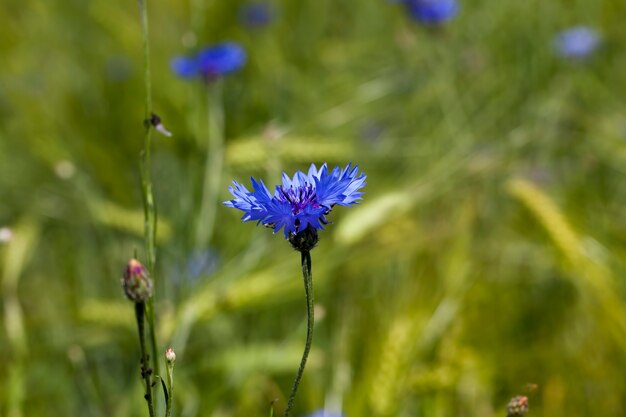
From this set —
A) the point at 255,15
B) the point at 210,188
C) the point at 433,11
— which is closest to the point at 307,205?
the point at 210,188

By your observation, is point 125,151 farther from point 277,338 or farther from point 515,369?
point 515,369

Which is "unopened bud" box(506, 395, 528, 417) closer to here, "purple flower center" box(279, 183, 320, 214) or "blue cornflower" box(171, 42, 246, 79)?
"purple flower center" box(279, 183, 320, 214)

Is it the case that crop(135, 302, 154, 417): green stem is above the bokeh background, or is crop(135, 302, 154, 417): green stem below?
below

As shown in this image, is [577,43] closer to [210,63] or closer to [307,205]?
[210,63]

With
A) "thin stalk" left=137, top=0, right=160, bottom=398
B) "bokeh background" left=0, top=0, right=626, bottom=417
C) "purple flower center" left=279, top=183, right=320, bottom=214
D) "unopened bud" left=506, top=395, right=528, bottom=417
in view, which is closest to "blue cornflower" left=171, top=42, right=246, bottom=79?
"bokeh background" left=0, top=0, right=626, bottom=417

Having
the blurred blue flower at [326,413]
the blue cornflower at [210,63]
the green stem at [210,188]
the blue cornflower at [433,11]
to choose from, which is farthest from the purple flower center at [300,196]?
the blue cornflower at [433,11]
